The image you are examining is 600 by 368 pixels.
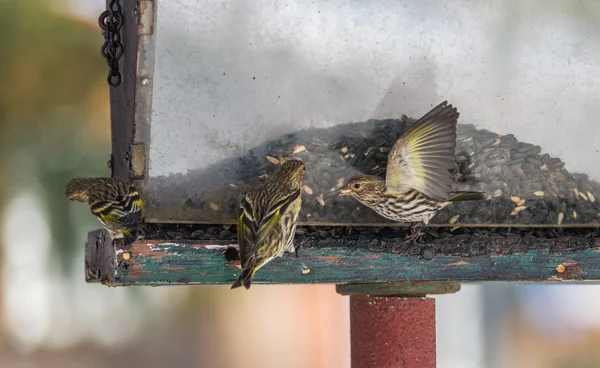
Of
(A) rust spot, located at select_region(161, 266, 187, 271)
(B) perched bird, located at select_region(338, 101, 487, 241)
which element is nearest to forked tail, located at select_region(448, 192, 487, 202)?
(B) perched bird, located at select_region(338, 101, 487, 241)

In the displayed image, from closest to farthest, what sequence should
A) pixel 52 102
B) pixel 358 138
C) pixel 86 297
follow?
pixel 358 138 < pixel 52 102 < pixel 86 297

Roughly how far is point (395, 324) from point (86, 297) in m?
4.86

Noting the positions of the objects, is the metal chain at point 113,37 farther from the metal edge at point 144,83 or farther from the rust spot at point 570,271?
the rust spot at point 570,271

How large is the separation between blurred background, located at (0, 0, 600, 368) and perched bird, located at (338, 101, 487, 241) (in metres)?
4.21

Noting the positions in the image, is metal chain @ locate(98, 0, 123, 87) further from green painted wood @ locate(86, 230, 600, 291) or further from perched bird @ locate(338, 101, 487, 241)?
perched bird @ locate(338, 101, 487, 241)

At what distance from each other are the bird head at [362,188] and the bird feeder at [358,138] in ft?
0.38

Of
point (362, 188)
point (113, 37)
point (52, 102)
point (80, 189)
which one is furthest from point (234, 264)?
point (52, 102)

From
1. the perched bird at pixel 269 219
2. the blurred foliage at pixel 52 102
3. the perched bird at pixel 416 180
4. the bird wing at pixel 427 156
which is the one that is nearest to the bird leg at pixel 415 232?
the perched bird at pixel 416 180

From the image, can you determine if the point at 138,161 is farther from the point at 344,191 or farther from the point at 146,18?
the point at 344,191

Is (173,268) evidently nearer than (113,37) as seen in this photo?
Yes

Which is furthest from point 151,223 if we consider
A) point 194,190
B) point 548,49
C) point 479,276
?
point 548,49

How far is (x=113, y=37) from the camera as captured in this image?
4145 mm

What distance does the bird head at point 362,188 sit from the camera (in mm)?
3912

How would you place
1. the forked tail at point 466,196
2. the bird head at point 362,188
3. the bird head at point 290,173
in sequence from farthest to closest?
the forked tail at point 466,196 → the bird head at point 362,188 → the bird head at point 290,173
